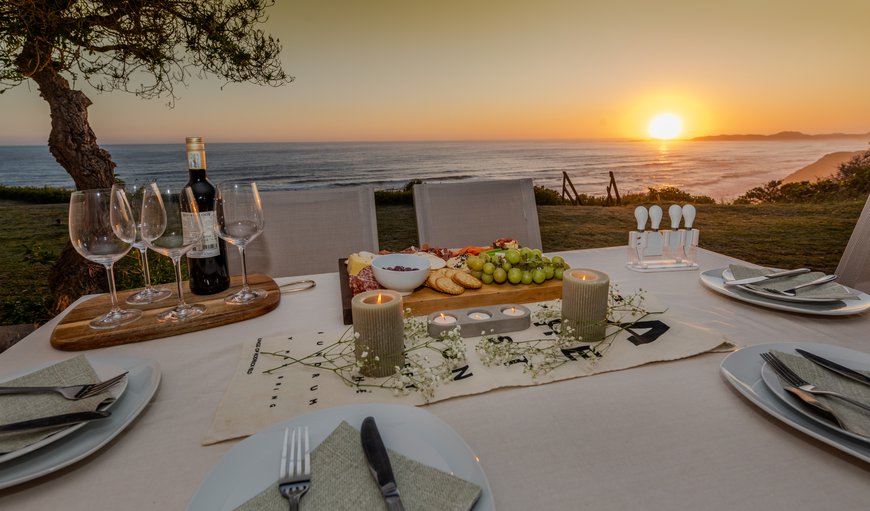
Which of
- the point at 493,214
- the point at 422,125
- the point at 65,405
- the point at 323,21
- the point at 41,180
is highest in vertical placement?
the point at 323,21

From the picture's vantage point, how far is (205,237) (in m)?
1.12

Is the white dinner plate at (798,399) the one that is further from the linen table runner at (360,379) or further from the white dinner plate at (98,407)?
the white dinner plate at (98,407)

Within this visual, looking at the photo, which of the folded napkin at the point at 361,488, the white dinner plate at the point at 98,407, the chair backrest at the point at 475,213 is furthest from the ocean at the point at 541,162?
the folded napkin at the point at 361,488

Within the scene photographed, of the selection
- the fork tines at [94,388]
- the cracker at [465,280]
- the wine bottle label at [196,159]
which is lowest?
the fork tines at [94,388]

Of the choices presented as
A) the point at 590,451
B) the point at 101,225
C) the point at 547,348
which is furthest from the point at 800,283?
the point at 101,225

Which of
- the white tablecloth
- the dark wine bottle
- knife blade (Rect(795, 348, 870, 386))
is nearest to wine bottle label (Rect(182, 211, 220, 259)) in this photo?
the dark wine bottle

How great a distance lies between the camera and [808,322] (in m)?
0.98

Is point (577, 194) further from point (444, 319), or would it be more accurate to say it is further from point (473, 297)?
point (444, 319)

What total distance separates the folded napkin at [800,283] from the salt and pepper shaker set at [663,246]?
20 centimetres

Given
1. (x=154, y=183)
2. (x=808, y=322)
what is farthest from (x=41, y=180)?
(x=808, y=322)

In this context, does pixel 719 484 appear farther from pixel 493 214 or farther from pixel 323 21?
pixel 323 21

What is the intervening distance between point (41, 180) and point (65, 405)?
14.5 feet

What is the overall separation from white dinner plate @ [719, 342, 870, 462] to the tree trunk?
12.3 ft

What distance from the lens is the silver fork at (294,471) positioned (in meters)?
0.45
